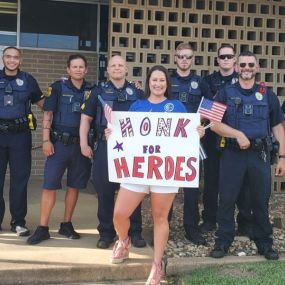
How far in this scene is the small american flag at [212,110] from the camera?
454 cm

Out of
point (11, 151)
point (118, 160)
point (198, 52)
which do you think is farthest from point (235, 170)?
point (198, 52)

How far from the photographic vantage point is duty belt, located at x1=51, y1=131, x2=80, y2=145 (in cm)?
501

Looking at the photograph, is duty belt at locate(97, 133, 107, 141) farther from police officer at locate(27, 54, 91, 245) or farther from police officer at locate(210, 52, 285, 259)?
police officer at locate(210, 52, 285, 259)

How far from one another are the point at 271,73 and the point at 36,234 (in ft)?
14.6

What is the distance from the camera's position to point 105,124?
15.7ft

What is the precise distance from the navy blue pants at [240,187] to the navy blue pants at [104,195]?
81 centimetres

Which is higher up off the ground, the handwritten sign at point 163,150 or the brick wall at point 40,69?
the brick wall at point 40,69

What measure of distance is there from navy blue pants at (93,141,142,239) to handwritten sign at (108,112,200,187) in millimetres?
640

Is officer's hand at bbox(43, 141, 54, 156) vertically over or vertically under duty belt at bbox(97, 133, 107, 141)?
under

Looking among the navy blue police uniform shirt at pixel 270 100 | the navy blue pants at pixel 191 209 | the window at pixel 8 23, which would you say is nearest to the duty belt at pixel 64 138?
the navy blue pants at pixel 191 209

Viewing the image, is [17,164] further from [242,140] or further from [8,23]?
[8,23]

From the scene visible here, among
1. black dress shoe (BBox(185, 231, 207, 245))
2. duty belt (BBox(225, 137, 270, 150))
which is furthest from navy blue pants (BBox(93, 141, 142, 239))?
duty belt (BBox(225, 137, 270, 150))

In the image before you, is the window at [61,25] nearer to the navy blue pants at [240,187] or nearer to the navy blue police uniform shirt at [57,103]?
the navy blue police uniform shirt at [57,103]

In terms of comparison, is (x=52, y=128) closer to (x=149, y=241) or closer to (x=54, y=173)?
(x=54, y=173)
